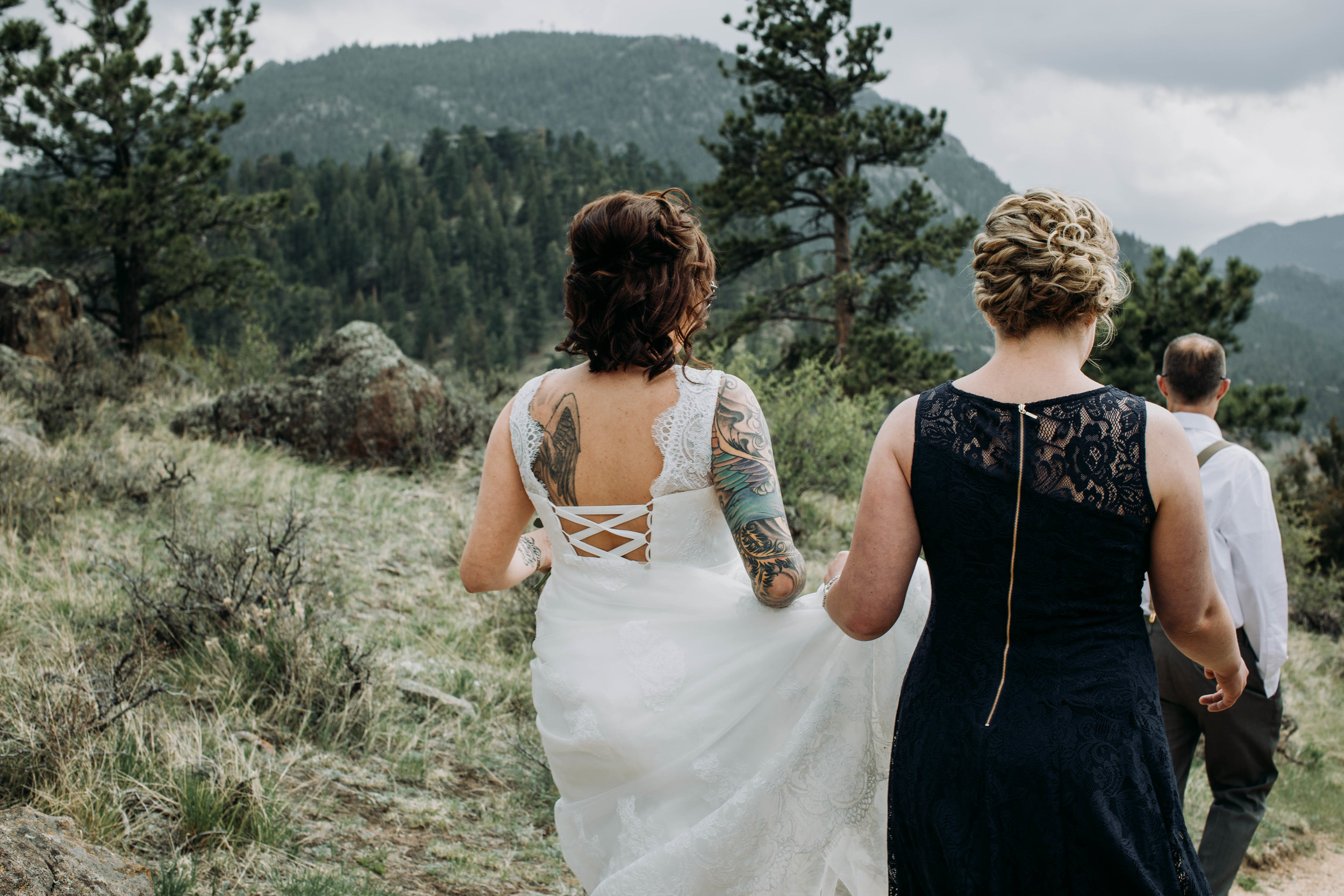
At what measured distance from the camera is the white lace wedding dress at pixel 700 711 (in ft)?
6.24

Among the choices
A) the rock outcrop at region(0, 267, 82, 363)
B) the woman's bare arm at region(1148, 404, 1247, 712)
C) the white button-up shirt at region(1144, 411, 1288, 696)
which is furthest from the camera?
the rock outcrop at region(0, 267, 82, 363)

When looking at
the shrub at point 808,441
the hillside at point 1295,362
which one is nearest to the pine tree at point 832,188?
the shrub at point 808,441

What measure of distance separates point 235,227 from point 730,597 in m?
16.3

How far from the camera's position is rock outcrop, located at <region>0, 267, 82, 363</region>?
32.7 ft

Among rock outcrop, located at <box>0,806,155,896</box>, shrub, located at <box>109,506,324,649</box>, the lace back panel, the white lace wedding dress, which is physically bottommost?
shrub, located at <box>109,506,324,649</box>

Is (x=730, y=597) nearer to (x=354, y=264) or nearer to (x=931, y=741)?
(x=931, y=741)

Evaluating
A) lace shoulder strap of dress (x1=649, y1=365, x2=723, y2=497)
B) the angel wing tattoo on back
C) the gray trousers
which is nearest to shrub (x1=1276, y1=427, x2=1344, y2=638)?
the gray trousers

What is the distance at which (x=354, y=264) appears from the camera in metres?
54.8

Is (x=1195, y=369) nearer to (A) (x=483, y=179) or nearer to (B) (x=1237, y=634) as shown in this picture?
(B) (x=1237, y=634)

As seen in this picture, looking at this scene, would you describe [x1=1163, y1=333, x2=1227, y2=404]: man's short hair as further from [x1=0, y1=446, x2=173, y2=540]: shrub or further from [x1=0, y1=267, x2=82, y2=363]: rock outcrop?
[x1=0, y1=267, x2=82, y2=363]: rock outcrop

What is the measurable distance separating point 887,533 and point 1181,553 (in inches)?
20.7

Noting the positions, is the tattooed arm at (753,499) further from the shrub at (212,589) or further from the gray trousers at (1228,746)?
the shrub at (212,589)

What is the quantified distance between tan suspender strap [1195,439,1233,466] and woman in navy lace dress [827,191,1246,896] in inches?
60.2

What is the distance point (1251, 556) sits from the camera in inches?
109
